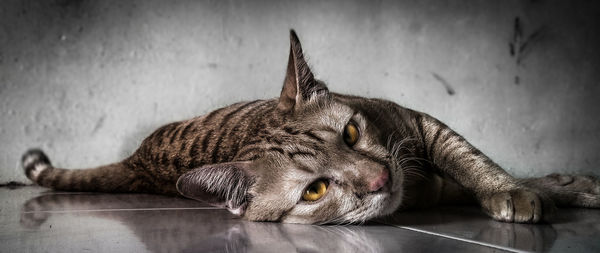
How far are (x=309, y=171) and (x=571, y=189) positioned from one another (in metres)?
1.14

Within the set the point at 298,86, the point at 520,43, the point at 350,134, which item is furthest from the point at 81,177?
the point at 520,43

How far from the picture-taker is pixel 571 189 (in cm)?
197

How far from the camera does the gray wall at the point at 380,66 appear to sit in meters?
3.22

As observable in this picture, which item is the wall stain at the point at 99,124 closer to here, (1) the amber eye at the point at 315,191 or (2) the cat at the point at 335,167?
(2) the cat at the point at 335,167

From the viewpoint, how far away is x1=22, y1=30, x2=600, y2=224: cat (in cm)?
152

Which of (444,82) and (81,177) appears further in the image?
(444,82)

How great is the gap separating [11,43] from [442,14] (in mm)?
2770

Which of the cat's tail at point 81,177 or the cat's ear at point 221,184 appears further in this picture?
the cat's tail at point 81,177

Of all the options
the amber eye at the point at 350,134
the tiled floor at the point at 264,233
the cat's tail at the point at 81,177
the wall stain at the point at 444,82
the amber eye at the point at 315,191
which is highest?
the wall stain at the point at 444,82

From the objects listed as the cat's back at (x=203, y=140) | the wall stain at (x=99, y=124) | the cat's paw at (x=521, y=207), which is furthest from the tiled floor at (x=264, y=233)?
the wall stain at (x=99, y=124)

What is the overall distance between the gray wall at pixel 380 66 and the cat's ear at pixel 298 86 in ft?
4.91

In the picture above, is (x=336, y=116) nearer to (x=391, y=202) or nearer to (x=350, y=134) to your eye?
(x=350, y=134)

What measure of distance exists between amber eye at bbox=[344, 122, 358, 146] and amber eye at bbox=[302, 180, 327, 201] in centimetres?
19

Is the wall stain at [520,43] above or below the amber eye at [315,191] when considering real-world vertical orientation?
above
